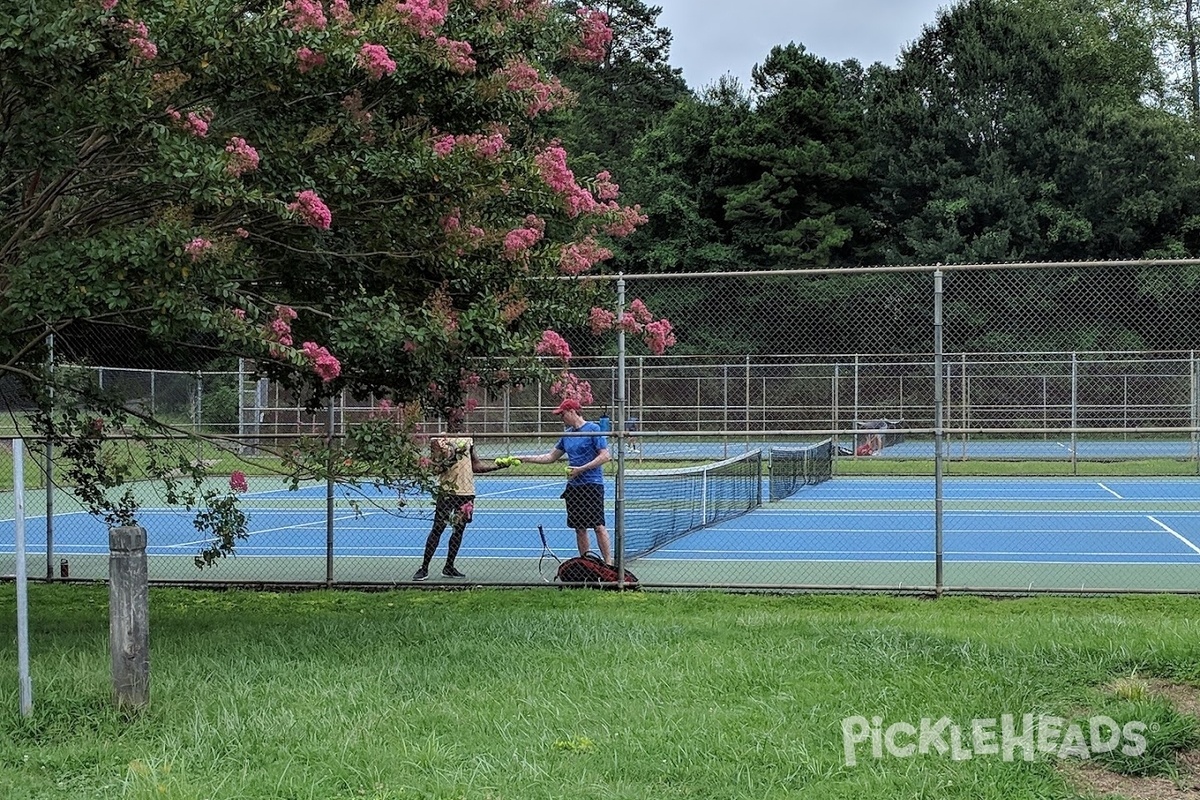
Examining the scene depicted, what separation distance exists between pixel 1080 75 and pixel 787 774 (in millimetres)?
51517

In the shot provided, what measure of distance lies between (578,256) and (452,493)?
77.4 inches

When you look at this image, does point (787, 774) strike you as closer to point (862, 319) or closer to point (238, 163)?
point (238, 163)

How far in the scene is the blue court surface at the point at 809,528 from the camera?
15.7 meters

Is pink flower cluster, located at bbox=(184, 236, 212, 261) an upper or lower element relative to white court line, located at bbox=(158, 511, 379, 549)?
upper

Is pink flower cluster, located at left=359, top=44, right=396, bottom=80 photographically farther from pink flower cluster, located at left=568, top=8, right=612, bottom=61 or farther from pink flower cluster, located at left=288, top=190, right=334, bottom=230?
pink flower cluster, located at left=568, top=8, right=612, bottom=61

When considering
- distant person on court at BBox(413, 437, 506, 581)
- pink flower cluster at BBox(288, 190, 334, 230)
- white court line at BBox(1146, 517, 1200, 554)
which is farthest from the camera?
white court line at BBox(1146, 517, 1200, 554)

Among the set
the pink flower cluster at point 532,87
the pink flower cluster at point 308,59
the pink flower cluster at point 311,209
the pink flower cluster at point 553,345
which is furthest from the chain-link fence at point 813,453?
the pink flower cluster at point 308,59

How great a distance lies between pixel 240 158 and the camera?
22.6ft

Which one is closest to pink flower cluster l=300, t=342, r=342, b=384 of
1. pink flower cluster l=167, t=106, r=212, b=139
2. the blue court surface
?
pink flower cluster l=167, t=106, r=212, b=139

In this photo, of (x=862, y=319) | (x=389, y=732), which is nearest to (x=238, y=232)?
(x=389, y=732)

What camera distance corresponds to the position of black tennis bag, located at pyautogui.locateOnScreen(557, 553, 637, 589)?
Answer: 11.7m
